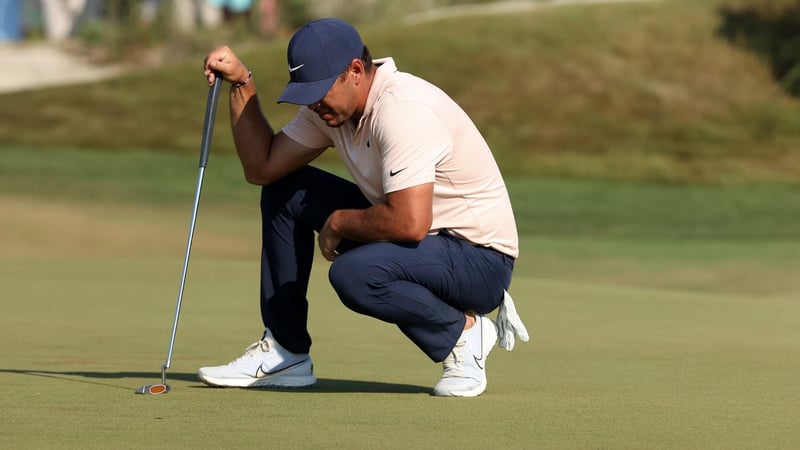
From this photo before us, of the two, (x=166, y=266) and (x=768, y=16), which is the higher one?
(x=768, y=16)

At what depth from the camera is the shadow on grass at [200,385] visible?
525cm

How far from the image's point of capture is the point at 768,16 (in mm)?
25719

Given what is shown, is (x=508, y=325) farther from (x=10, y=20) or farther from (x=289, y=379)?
(x=10, y=20)

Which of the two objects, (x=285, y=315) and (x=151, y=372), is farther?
(x=151, y=372)

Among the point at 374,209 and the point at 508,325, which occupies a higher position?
the point at 374,209

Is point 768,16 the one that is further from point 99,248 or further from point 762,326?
point 762,326

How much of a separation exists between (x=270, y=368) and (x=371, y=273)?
64 cm

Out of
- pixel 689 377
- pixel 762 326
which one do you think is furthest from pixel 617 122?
pixel 689 377

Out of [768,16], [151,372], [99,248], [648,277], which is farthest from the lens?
[768,16]

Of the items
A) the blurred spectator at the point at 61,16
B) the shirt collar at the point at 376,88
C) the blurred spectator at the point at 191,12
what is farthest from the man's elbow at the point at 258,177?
the blurred spectator at the point at 61,16

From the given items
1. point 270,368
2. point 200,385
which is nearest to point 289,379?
point 270,368

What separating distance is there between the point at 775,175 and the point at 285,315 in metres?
16.2

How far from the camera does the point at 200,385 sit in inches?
210

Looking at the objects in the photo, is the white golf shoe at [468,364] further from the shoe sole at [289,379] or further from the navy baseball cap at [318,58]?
the navy baseball cap at [318,58]
